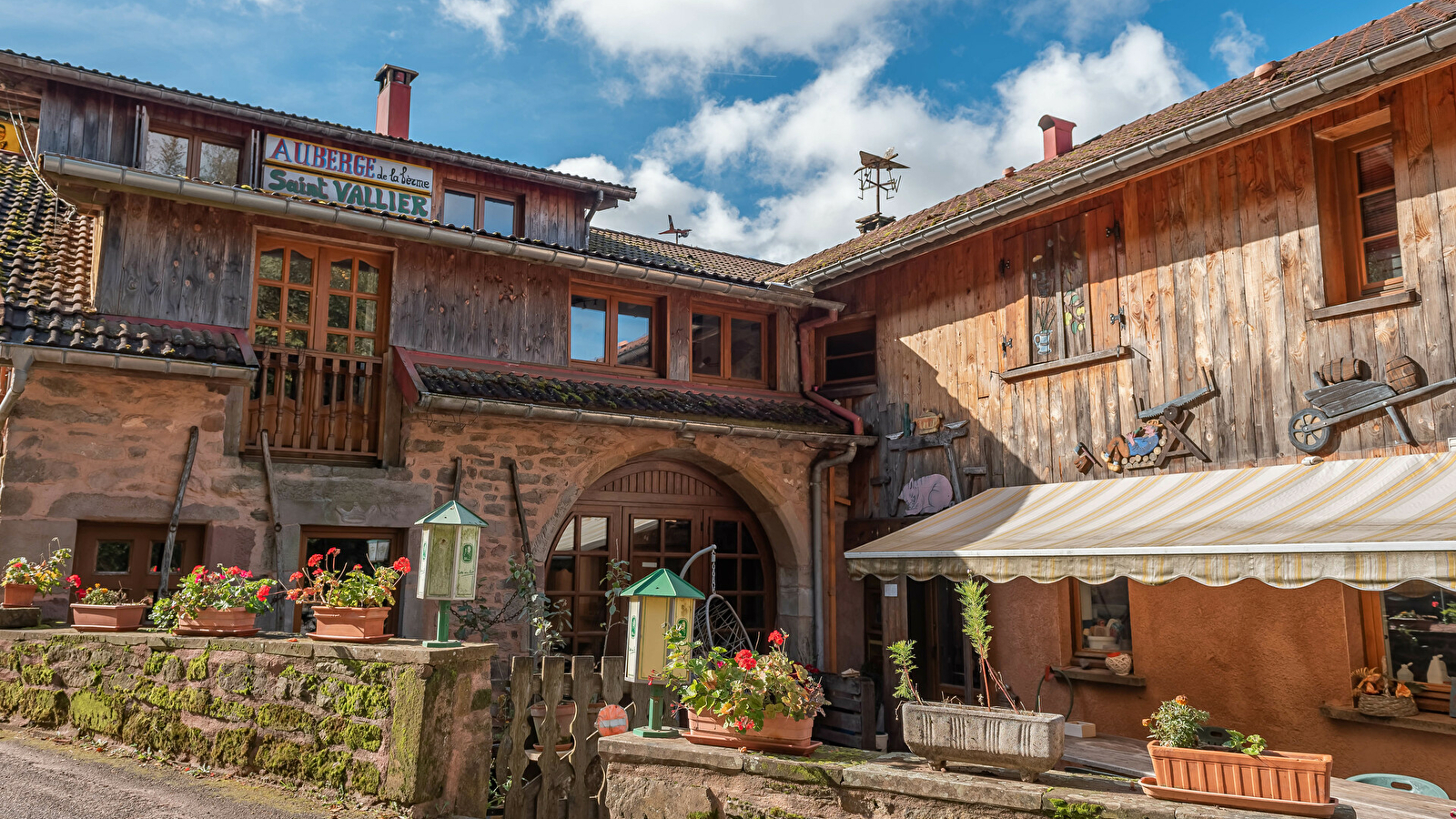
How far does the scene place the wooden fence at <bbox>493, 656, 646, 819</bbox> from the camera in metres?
5.69

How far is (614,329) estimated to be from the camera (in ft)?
33.9

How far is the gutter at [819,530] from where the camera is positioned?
10.4 m

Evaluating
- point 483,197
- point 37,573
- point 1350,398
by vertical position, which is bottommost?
point 37,573

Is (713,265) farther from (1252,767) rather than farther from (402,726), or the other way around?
(1252,767)

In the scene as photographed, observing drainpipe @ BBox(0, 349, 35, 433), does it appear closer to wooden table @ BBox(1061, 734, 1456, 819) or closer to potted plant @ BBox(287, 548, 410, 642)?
potted plant @ BBox(287, 548, 410, 642)

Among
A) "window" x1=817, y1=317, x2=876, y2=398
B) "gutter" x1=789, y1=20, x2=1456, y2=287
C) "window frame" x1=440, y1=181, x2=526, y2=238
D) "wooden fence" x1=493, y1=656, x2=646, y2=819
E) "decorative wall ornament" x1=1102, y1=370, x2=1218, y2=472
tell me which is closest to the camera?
"wooden fence" x1=493, y1=656, x2=646, y2=819

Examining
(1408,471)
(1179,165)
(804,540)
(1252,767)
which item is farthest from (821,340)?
(1252,767)

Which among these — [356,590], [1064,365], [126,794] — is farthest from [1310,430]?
[126,794]

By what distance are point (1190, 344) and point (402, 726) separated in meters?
6.36

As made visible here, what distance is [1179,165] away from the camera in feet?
26.2

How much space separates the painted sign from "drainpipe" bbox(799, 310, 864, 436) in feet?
15.5

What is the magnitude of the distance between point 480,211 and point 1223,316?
8592 millimetres

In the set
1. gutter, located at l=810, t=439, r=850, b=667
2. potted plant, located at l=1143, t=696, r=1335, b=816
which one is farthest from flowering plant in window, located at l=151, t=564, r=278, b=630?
gutter, located at l=810, t=439, r=850, b=667

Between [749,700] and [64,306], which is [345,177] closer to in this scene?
[64,306]
